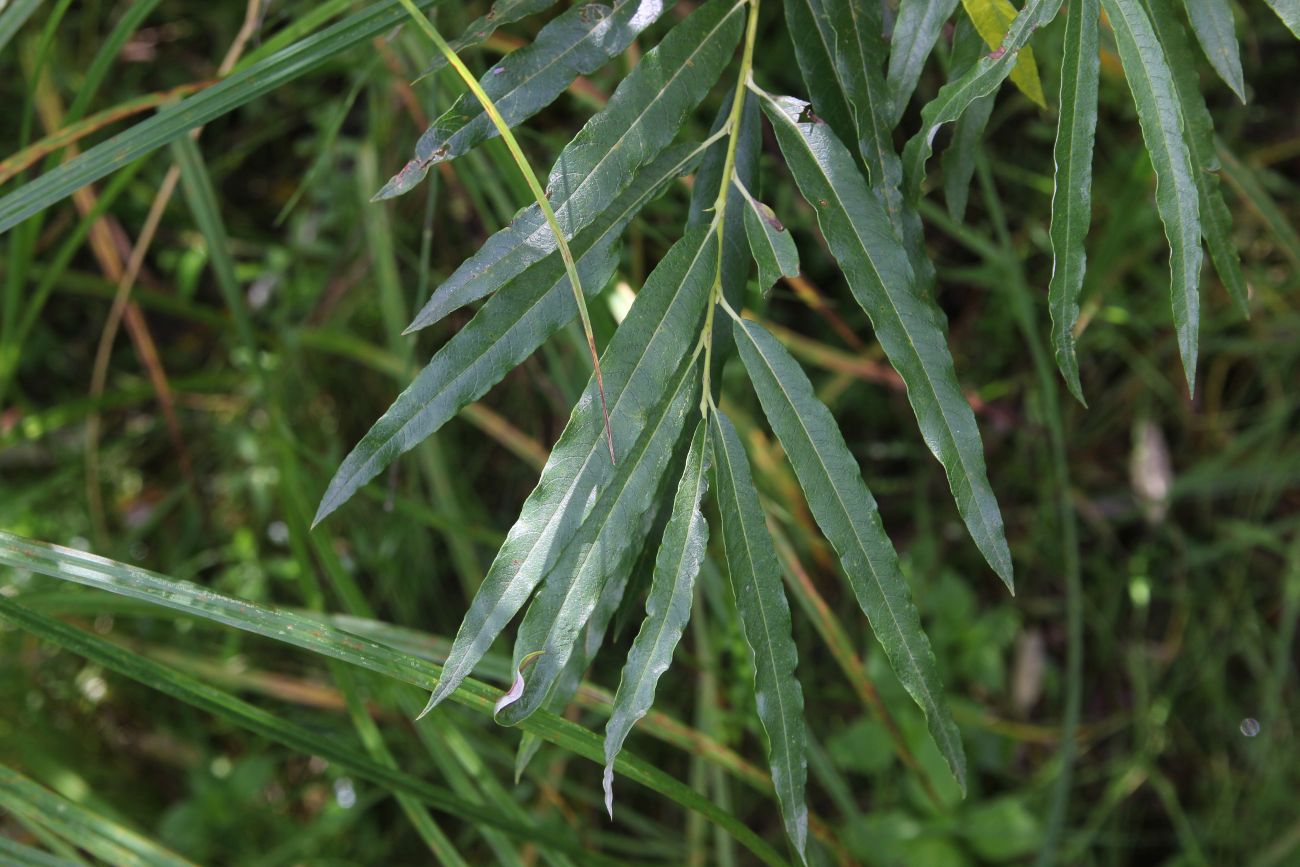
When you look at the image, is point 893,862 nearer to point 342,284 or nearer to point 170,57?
point 342,284

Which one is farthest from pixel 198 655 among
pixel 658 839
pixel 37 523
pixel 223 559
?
pixel 658 839

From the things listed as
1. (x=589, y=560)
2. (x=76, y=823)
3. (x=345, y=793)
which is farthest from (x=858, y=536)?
(x=345, y=793)

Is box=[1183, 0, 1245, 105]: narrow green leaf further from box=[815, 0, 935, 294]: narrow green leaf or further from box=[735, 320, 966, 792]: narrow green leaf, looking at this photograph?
box=[735, 320, 966, 792]: narrow green leaf

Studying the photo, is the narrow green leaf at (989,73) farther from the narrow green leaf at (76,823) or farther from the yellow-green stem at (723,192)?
the narrow green leaf at (76,823)

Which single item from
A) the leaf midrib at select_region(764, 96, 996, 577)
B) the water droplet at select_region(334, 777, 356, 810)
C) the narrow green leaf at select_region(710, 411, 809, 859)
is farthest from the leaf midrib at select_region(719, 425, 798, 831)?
the water droplet at select_region(334, 777, 356, 810)

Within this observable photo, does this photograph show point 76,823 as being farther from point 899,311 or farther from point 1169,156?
point 1169,156

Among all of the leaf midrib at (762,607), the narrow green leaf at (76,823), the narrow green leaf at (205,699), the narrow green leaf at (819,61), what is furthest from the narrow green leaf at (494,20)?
the narrow green leaf at (76,823)
